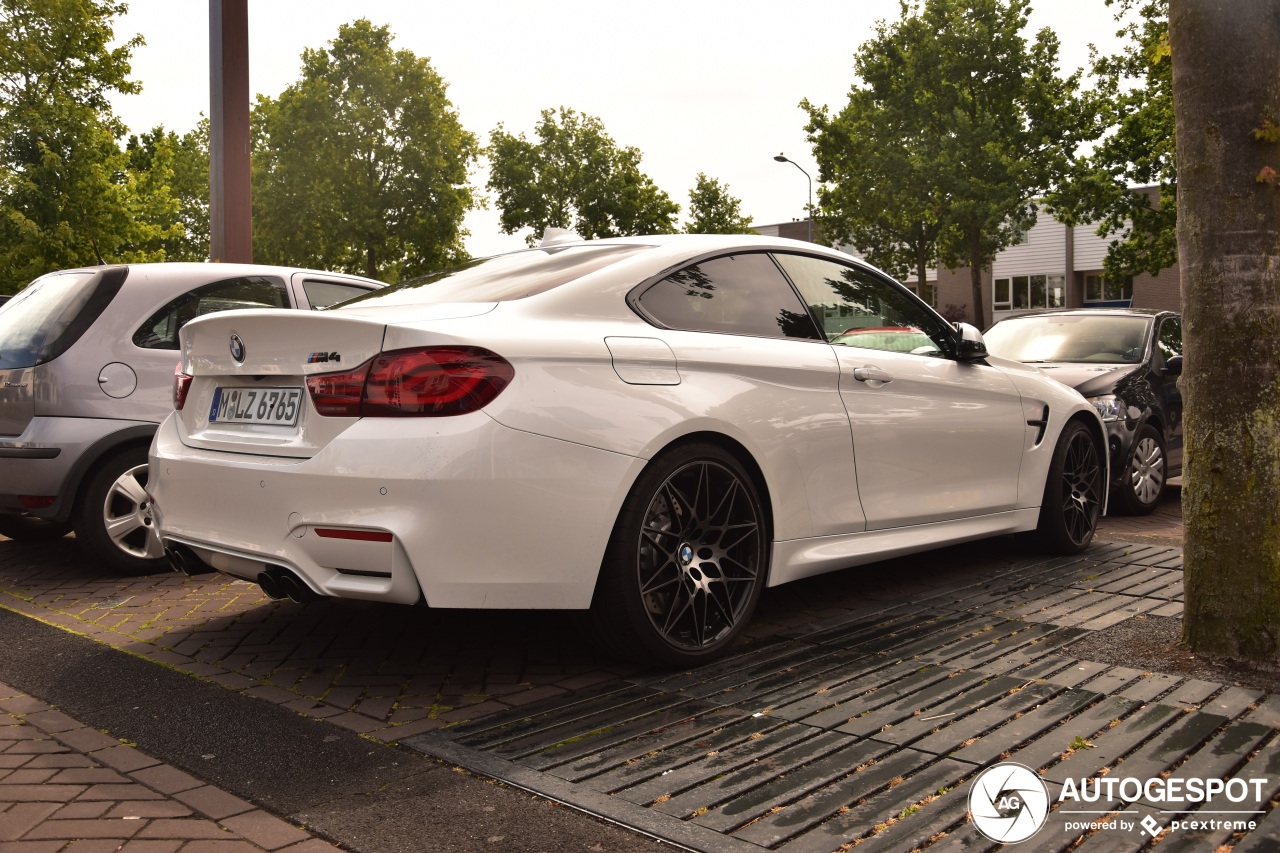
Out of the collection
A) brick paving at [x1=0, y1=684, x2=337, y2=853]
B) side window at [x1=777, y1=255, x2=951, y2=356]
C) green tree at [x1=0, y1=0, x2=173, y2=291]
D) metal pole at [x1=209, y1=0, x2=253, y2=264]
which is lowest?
brick paving at [x1=0, y1=684, x2=337, y2=853]

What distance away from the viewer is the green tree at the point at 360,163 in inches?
1560

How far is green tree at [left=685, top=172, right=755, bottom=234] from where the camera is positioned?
58750 millimetres

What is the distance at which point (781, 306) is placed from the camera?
16.1 feet

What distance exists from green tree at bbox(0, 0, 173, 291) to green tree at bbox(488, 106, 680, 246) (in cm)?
2173

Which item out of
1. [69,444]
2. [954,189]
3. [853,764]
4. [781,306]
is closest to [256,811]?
[853,764]

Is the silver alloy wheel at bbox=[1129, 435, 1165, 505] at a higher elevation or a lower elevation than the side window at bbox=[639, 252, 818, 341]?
lower

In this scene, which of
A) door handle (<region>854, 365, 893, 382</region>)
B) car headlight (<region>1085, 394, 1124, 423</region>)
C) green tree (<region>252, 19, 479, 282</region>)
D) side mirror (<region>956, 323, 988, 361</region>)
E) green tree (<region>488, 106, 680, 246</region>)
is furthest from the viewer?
green tree (<region>488, 106, 680, 246</region>)

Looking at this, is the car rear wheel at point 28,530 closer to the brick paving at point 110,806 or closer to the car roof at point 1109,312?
the brick paving at point 110,806

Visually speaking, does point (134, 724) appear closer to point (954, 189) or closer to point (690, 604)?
point (690, 604)

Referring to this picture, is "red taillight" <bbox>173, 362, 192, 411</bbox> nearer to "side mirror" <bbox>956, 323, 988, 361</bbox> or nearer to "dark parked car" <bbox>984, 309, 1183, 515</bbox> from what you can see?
"side mirror" <bbox>956, 323, 988, 361</bbox>

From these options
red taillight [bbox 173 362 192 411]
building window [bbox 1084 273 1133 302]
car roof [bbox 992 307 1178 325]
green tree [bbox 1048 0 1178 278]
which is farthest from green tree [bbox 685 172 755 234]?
red taillight [bbox 173 362 192 411]

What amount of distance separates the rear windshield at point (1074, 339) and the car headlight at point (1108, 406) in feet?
2.29

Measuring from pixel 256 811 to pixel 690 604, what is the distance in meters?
1.69

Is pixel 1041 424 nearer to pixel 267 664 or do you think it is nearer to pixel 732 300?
pixel 732 300
